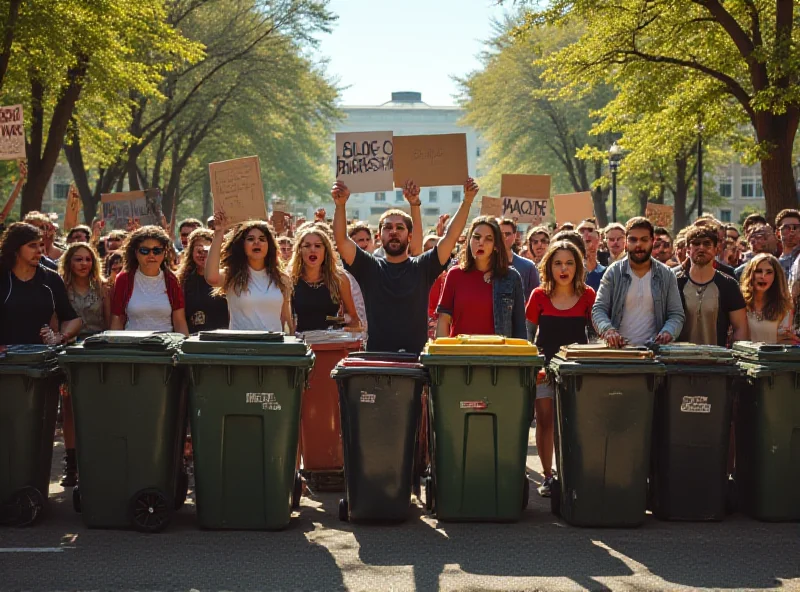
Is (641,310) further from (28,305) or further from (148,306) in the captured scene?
(28,305)

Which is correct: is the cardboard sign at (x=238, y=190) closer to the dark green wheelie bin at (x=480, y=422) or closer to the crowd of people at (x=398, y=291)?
the crowd of people at (x=398, y=291)

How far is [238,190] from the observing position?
36.4 feet

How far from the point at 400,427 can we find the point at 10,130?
7.83 meters

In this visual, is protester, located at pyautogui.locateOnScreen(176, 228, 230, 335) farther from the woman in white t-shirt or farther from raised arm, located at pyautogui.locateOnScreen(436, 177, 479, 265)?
raised arm, located at pyautogui.locateOnScreen(436, 177, 479, 265)

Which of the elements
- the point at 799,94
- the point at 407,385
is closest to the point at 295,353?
the point at 407,385

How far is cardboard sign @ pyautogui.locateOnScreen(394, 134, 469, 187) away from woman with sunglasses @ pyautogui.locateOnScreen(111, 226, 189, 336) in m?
2.19

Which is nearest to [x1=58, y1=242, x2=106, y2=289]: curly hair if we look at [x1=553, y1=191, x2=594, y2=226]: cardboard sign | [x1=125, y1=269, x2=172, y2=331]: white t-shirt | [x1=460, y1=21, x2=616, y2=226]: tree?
[x1=125, y1=269, x2=172, y2=331]: white t-shirt

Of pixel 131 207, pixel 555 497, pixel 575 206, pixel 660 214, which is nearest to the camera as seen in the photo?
pixel 555 497

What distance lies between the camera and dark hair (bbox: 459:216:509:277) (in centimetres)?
902

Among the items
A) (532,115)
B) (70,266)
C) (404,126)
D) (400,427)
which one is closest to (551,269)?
(400,427)

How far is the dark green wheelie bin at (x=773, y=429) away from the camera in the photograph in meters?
7.95

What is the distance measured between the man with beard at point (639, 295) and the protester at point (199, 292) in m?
2.98

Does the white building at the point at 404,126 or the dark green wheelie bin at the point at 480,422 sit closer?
the dark green wheelie bin at the point at 480,422

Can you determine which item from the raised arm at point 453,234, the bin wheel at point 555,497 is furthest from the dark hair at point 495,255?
the bin wheel at point 555,497
